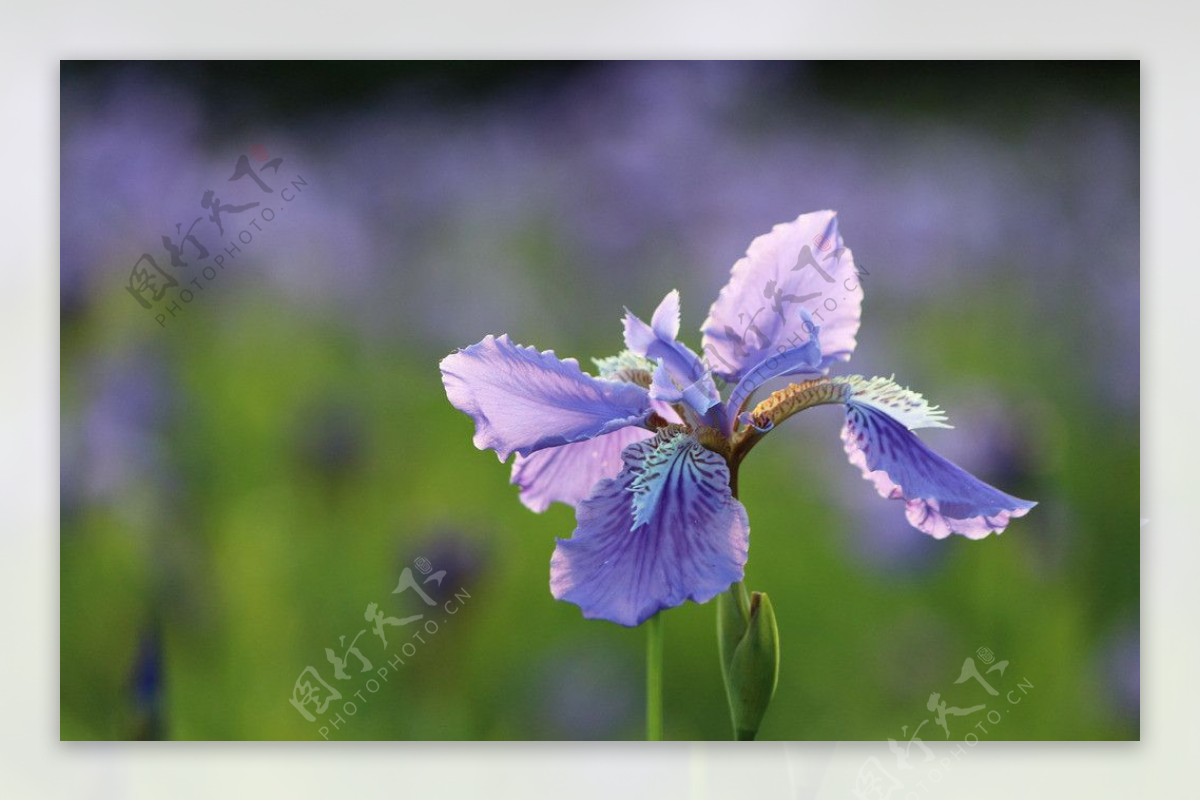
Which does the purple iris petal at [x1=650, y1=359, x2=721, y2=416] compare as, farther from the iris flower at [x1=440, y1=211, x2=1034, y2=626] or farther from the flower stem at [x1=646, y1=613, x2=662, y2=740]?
the flower stem at [x1=646, y1=613, x2=662, y2=740]

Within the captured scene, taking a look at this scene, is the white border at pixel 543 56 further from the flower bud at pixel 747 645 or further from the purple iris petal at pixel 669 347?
the purple iris petal at pixel 669 347

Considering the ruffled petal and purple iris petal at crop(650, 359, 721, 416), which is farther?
the ruffled petal

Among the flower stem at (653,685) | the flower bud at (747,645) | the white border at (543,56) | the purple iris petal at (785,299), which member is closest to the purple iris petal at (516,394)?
the purple iris petal at (785,299)

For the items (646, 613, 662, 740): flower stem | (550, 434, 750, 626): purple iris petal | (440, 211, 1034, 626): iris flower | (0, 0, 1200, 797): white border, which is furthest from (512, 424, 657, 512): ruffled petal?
(0, 0, 1200, 797): white border

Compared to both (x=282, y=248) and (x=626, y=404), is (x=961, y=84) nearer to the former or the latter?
(x=626, y=404)

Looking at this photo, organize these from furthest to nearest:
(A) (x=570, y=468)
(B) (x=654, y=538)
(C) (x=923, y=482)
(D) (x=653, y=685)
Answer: (D) (x=653, y=685), (A) (x=570, y=468), (C) (x=923, y=482), (B) (x=654, y=538)

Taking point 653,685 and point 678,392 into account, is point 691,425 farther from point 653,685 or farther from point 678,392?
point 653,685

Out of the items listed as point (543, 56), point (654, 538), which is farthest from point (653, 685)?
point (543, 56)
